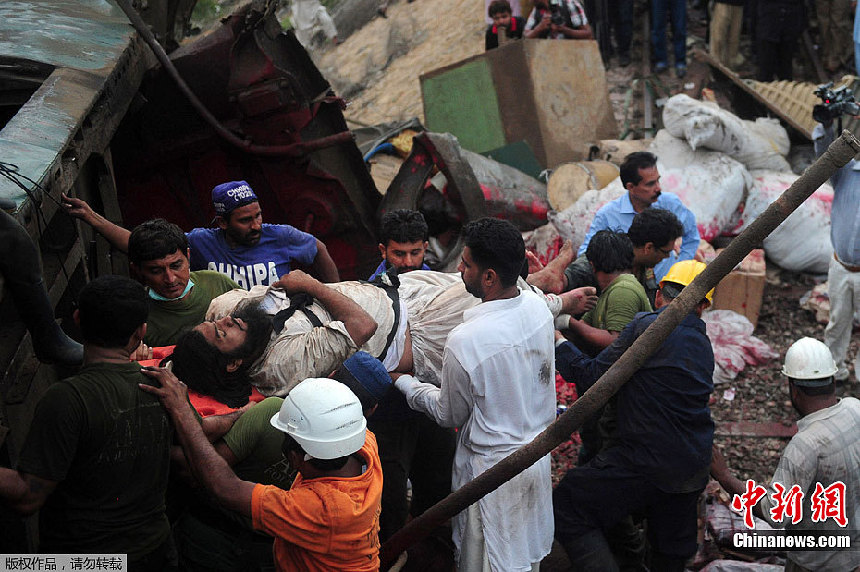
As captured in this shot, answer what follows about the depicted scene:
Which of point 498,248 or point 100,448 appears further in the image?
point 498,248

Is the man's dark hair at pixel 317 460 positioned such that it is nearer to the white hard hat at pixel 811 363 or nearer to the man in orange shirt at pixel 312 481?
the man in orange shirt at pixel 312 481

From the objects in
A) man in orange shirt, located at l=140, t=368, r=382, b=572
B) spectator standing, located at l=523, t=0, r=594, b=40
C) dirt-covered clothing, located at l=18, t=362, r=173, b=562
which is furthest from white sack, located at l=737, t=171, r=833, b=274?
dirt-covered clothing, located at l=18, t=362, r=173, b=562

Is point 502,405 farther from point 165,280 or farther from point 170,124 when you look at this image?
point 170,124

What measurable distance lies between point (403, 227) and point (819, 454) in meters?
2.08

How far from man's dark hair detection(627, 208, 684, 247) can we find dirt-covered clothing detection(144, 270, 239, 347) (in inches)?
80.0

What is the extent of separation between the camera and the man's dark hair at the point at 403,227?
4176mm

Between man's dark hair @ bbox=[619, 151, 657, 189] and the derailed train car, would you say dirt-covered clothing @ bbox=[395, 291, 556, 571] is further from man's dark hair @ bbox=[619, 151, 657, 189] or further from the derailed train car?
man's dark hair @ bbox=[619, 151, 657, 189]

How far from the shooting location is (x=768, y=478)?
192 inches

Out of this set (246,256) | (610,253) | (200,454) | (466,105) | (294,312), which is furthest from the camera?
(466,105)

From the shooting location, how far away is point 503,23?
8828 millimetres

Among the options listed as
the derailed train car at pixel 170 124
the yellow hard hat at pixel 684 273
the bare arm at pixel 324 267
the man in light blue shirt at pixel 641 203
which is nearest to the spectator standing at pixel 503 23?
the derailed train car at pixel 170 124

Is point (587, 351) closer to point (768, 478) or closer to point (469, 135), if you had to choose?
point (768, 478)

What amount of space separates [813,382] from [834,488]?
17.0 inches

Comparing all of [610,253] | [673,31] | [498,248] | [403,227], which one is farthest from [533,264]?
[673,31]
